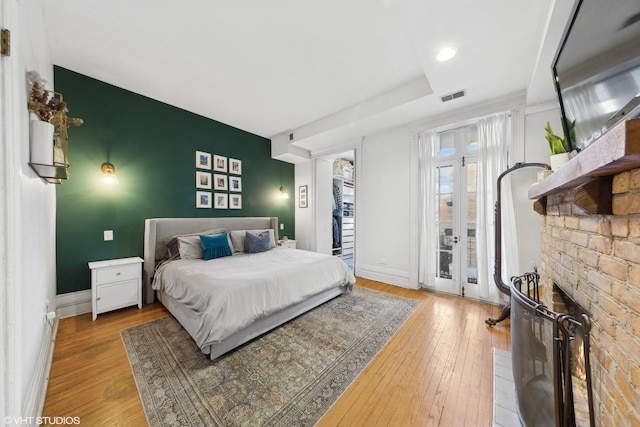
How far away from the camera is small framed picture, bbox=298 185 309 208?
509 cm

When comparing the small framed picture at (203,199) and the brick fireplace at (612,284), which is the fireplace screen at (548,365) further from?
the small framed picture at (203,199)

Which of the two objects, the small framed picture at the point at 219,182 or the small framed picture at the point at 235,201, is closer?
the small framed picture at the point at 219,182

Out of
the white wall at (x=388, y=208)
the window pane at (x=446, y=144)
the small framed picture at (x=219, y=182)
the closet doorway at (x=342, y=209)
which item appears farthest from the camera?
the closet doorway at (x=342, y=209)

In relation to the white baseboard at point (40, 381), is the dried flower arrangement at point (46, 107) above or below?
above

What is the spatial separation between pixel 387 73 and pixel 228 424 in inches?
136

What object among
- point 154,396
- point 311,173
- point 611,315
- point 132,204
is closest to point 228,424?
point 154,396

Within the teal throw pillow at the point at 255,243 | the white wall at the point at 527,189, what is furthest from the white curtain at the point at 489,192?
the teal throw pillow at the point at 255,243

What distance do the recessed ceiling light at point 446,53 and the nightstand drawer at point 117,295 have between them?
13.7 feet

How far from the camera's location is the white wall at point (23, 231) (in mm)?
879

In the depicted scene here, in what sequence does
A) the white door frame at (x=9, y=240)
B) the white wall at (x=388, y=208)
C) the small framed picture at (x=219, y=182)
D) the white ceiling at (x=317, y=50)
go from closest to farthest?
the white door frame at (x=9, y=240), the white ceiling at (x=317, y=50), the white wall at (x=388, y=208), the small framed picture at (x=219, y=182)

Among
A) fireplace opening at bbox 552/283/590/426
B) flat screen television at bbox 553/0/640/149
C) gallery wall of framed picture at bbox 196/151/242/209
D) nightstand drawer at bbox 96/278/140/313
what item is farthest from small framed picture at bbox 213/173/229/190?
fireplace opening at bbox 552/283/590/426

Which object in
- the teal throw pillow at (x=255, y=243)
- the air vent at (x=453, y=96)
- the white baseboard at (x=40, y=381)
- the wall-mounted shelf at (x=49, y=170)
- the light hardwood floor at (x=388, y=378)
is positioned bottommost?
the light hardwood floor at (x=388, y=378)

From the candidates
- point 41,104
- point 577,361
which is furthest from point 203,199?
point 577,361

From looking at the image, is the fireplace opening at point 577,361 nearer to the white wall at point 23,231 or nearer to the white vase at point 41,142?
the white wall at point 23,231
